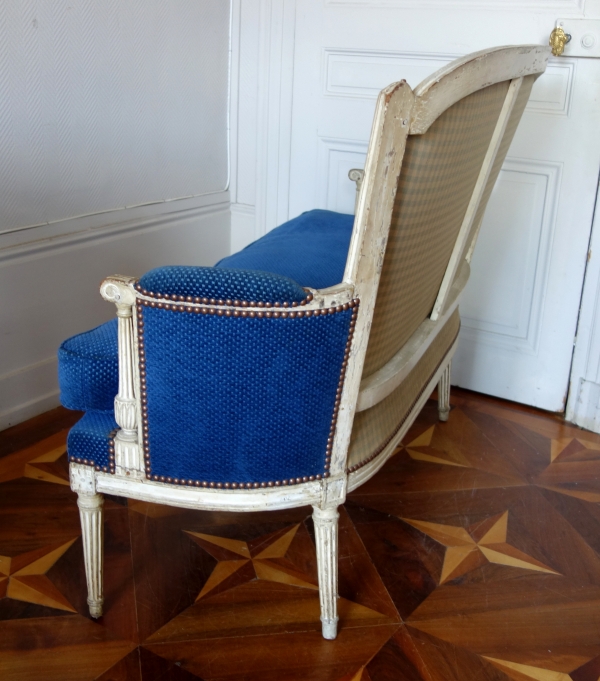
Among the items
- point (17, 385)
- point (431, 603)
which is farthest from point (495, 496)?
point (17, 385)

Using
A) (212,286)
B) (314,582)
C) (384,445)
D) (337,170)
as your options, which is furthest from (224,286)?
(337,170)

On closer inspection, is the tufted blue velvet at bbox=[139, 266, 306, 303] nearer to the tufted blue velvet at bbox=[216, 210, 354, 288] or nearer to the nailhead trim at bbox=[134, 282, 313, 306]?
the nailhead trim at bbox=[134, 282, 313, 306]

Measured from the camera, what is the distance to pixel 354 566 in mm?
A: 1415

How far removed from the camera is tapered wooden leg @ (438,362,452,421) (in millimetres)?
1964

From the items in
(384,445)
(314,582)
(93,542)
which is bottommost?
(314,582)

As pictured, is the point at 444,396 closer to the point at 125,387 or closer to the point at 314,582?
the point at 314,582

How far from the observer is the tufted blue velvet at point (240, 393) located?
96 centimetres

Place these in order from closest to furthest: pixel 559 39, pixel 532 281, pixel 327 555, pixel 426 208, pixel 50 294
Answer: pixel 426 208 → pixel 327 555 → pixel 559 39 → pixel 50 294 → pixel 532 281

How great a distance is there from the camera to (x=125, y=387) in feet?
3.37

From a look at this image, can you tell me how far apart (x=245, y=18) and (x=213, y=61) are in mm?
162

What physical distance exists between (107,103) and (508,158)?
3.48 feet

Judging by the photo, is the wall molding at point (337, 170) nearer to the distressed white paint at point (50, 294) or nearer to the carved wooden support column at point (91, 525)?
the distressed white paint at point (50, 294)

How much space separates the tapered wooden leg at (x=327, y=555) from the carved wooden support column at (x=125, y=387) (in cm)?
28

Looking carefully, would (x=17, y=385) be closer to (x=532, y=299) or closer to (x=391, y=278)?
(x=391, y=278)
